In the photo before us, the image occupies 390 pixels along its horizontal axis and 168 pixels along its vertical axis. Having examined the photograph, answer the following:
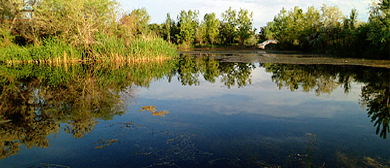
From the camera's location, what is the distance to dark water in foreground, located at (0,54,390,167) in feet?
10.6

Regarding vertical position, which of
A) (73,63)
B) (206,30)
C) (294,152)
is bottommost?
(294,152)

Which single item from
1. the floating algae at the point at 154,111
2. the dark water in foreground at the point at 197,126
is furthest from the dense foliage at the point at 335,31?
the floating algae at the point at 154,111

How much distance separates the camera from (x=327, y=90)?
7449 mm

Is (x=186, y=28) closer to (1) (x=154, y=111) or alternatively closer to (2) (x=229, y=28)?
(2) (x=229, y=28)

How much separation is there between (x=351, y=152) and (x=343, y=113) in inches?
84.1

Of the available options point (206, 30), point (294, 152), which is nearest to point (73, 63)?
point (294, 152)

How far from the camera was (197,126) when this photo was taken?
4.45 m

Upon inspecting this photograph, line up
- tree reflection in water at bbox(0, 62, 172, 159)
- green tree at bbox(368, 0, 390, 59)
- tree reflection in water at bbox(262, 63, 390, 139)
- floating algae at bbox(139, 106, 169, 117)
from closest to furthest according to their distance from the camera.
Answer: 1. tree reflection in water at bbox(0, 62, 172, 159)
2. tree reflection in water at bbox(262, 63, 390, 139)
3. floating algae at bbox(139, 106, 169, 117)
4. green tree at bbox(368, 0, 390, 59)

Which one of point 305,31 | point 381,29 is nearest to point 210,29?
point 305,31

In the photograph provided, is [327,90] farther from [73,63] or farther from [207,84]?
[73,63]

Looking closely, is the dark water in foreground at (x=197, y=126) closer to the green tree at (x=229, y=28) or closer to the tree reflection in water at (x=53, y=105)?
the tree reflection in water at (x=53, y=105)

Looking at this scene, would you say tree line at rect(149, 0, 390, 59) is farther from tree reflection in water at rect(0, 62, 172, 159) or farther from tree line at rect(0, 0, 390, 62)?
tree reflection in water at rect(0, 62, 172, 159)

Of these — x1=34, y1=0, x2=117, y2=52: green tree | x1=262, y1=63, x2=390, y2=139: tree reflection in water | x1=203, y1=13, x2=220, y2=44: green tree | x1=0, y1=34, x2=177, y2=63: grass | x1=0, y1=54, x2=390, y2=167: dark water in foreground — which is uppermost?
x1=203, y1=13, x2=220, y2=44: green tree

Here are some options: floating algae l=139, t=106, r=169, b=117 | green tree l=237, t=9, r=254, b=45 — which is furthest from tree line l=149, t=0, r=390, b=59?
floating algae l=139, t=106, r=169, b=117
